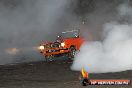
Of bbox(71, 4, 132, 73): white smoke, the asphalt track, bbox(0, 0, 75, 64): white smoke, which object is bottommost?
the asphalt track

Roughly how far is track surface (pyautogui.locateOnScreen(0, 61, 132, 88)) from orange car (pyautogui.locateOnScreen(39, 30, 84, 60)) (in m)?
3.24

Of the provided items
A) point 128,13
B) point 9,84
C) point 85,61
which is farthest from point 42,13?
point 9,84

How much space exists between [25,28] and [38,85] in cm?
2676

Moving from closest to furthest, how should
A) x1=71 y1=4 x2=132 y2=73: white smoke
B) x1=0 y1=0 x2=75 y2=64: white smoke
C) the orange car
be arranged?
x1=71 y1=4 x2=132 y2=73: white smoke, the orange car, x1=0 y1=0 x2=75 y2=64: white smoke

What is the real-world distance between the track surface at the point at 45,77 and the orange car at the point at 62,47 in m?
3.24

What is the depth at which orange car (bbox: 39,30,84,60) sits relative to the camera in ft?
78.7

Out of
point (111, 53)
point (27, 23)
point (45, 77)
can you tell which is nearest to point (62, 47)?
point (111, 53)

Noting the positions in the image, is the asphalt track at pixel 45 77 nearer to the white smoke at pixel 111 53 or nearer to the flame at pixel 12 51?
the white smoke at pixel 111 53

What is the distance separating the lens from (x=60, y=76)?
55.2ft

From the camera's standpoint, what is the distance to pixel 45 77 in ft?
55.0

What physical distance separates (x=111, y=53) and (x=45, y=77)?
312 centimetres

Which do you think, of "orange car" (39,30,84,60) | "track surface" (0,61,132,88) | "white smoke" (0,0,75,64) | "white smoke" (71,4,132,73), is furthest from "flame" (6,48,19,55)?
"white smoke" (71,4,132,73)

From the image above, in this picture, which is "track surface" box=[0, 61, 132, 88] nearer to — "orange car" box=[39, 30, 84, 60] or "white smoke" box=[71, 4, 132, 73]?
"white smoke" box=[71, 4, 132, 73]

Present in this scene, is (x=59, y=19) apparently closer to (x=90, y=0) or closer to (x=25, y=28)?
(x=25, y=28)
